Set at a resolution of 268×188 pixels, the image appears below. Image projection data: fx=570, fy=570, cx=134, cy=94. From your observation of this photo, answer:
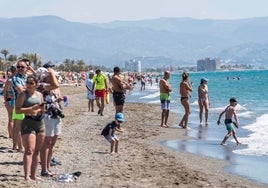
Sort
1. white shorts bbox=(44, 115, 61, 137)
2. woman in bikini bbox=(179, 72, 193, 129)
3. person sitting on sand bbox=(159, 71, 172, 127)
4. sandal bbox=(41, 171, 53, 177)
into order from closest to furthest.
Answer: white shorts bbox=(44, 115, 61, 137) < sandal bbox=(41, 171, 53, 177) < person sitting on sand bbox=(159, 71, 172, 127) < woman in bikini bbox=(179, 72, 193, 129)

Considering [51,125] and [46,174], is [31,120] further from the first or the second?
[46,174]

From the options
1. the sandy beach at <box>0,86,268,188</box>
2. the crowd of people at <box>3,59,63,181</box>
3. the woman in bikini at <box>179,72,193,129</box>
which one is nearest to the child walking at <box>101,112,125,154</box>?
the sandy beach at <box>0,86,268,188</box>

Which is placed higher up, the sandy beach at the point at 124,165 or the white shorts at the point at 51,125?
the white shorts at the point at 51,125

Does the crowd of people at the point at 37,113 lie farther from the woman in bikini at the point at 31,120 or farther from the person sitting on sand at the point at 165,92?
the person sitting on sand at the point at 165,92

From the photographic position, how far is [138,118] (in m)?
20.8

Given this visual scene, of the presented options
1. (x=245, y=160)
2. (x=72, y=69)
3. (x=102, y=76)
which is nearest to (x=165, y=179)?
(x=245, y=160)

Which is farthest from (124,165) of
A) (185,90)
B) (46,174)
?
(185,90)

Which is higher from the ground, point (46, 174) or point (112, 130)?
point (112, 130)

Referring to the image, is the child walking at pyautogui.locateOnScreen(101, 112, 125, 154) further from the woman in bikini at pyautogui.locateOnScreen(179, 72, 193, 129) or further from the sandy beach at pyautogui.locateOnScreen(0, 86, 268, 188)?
the woman in bikini at pyautogui.locateOnScreen(179, 72, 193, 129)

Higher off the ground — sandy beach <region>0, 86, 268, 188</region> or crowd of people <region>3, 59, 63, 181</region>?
crowd of people <region>3, 59, 63, 181</region>

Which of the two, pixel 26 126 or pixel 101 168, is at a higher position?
pixel 26 126

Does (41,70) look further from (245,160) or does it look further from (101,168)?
(245,160)

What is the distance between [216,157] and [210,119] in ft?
30.0

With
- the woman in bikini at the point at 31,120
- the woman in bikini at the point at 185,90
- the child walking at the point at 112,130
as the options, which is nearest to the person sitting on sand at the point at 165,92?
the woman in bikini at the point at 185,90
